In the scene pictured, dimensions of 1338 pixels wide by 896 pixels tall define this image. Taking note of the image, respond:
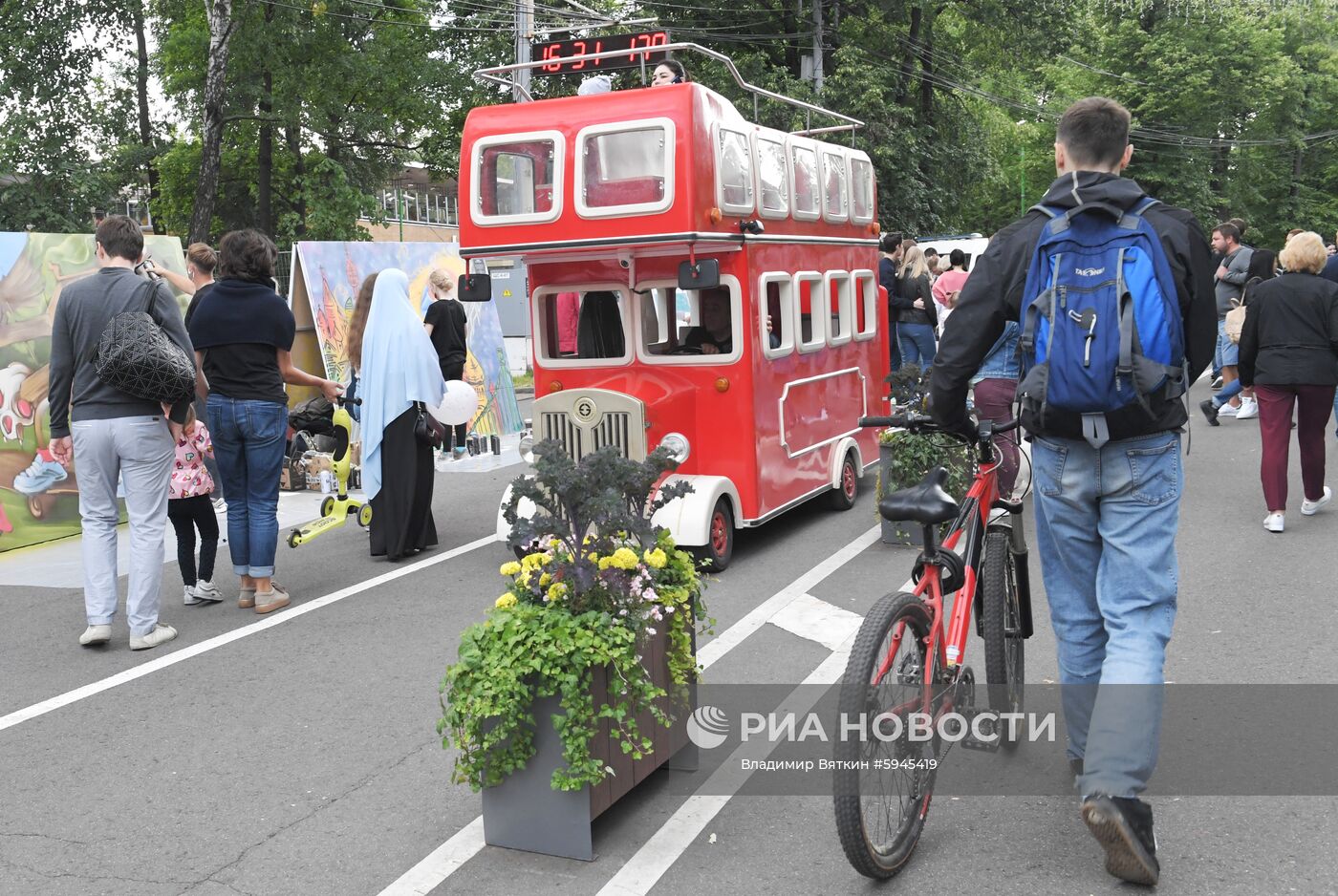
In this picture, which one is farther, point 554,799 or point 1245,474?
point 1245,474

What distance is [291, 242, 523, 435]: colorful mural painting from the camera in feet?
41.5

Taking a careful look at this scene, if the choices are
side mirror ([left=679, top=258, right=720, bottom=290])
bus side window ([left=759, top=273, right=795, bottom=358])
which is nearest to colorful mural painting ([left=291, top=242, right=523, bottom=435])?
bus side window ([left=759, top=273, right=795, bottom=358])

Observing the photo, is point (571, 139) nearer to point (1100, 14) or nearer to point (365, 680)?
point (365, 680)

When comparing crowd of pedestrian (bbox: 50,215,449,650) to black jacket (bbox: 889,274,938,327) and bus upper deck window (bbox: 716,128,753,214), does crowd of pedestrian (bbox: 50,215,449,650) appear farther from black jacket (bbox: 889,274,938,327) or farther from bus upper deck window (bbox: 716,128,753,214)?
black jacket (bbox: 889,274,938,327)

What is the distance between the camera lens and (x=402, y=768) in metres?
4.85

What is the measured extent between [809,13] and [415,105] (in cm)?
1032

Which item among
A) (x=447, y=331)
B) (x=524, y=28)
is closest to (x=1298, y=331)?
(x=447, y=331)

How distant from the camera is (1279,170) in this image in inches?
1816

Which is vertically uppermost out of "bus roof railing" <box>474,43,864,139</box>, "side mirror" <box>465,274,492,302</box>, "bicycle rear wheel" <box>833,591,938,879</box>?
"bus roof railing" <box>474,43,864,139</box>

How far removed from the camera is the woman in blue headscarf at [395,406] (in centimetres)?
860

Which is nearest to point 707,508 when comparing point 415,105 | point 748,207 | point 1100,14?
point 748,207

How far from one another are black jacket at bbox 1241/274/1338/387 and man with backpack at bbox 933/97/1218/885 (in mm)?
5524

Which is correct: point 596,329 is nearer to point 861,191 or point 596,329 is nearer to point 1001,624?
point 861,191

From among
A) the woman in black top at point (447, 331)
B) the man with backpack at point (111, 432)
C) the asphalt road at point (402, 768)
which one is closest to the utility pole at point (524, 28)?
the woman in black top at point (447, 331)
